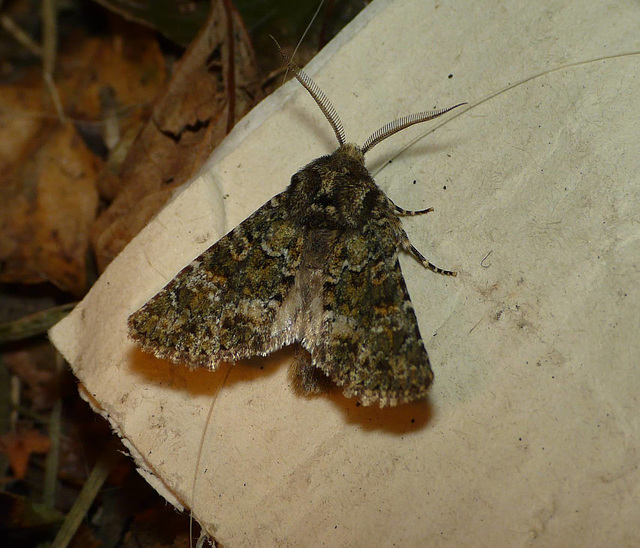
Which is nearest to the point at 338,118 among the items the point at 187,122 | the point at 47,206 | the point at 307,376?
the point at 187,122

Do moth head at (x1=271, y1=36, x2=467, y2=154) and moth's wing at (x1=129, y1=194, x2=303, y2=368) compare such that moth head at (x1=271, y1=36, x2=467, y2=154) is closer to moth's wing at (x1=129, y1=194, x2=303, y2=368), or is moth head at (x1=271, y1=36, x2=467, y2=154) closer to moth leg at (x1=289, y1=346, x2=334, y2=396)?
moth's wing at (x1=129, y1=194, x2=303, y2=368)

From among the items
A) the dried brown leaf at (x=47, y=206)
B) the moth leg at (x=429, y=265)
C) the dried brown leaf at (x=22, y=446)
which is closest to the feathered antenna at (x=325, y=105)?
the moth leg at (x=429, y=265)

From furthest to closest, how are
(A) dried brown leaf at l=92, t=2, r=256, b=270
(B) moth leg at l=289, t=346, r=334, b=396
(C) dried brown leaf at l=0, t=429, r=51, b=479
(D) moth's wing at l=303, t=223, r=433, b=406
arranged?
(C) dried brown leaf at l=0, t=429, r=51, b=479 → (A) dried brown leaf at l=92, t=2, r=256, b=270 → (B) moth leg at l=289, t=346, r=334, b=396 → (D) moth's wing at l=303, t=223, r=433, b=406

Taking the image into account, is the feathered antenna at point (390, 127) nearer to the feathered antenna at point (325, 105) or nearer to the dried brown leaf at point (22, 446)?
the feathered antenna at point (325, 105)

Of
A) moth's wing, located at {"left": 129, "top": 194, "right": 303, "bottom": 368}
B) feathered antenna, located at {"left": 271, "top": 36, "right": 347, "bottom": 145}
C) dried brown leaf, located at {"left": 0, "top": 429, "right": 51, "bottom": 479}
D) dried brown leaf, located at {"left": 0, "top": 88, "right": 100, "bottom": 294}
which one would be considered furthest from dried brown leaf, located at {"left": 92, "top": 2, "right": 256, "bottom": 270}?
dried brown leaf, located at {"left": 0, "top": 429, "right": 51, "bottom": 479}

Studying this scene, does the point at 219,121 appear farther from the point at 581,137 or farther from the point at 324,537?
the point at 324,537

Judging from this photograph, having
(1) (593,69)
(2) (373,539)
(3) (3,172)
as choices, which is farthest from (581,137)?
(3) (3,172)

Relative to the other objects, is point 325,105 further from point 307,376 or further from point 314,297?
point 307,376
